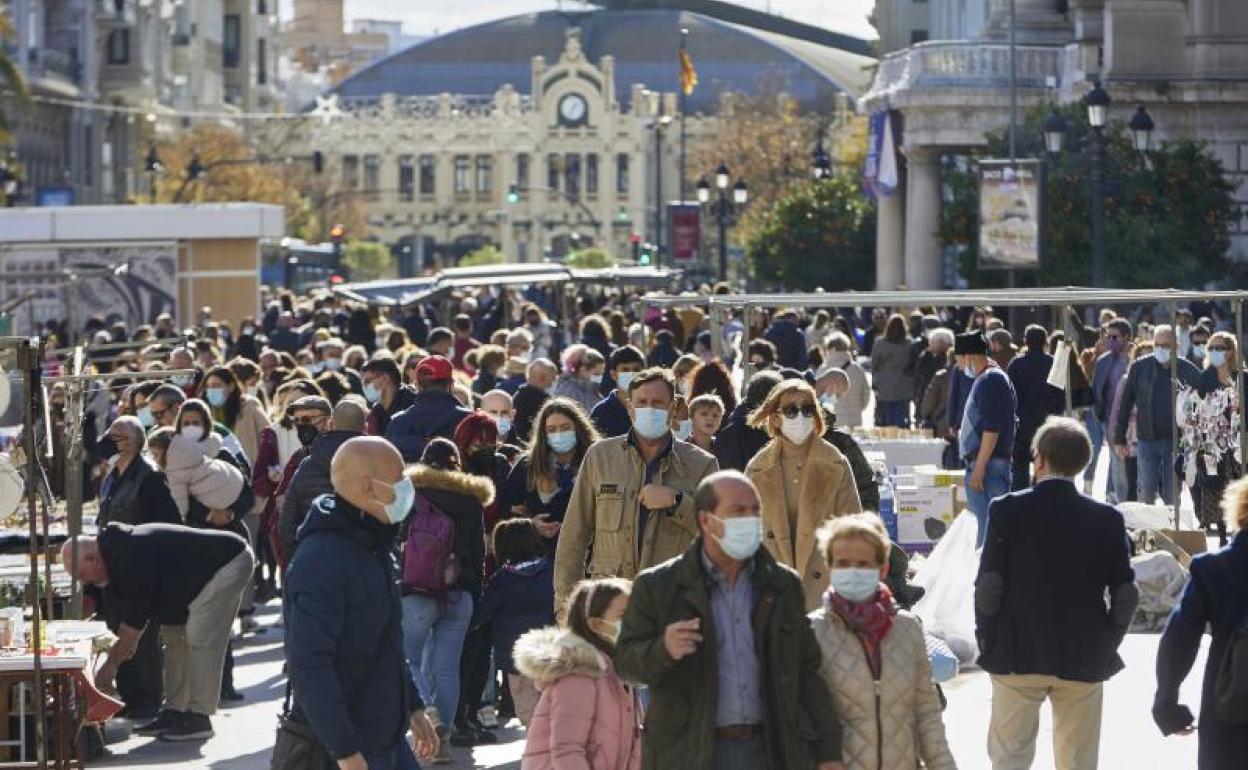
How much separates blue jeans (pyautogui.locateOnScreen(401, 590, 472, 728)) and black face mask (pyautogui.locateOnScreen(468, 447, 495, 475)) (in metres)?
0.86

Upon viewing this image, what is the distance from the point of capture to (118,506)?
1638 cm

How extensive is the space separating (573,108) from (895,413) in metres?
158

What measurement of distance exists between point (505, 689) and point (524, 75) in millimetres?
184948

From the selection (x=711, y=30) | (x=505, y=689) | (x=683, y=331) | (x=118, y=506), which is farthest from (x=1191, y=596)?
(x=711, y=30)

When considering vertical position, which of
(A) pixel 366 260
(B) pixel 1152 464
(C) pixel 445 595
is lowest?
(A) pixel 366 260

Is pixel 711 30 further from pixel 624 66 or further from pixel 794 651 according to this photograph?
pixel 794 651

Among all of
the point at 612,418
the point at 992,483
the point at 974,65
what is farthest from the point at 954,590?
the point at 974,65

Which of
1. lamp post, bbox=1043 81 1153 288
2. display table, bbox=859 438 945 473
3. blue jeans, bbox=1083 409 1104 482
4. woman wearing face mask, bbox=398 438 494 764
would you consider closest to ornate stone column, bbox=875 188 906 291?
lamp post, bbox=1043 81 1153 288

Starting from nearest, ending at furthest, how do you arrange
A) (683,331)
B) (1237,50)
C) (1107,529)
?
(1107,529)
(683,331)
(1237,50)

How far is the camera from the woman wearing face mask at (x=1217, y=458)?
21.7m

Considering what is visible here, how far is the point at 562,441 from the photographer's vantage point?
14836 mm

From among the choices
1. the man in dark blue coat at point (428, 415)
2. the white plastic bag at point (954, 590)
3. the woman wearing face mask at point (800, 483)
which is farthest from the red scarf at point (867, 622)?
the man in dark blue coat at point (428, 415)

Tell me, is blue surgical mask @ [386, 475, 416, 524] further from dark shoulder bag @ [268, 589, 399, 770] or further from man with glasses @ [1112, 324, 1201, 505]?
man with glasses @ [1112, 324, 1201, 505]

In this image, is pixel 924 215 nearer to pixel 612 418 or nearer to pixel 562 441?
pixel 612 418
